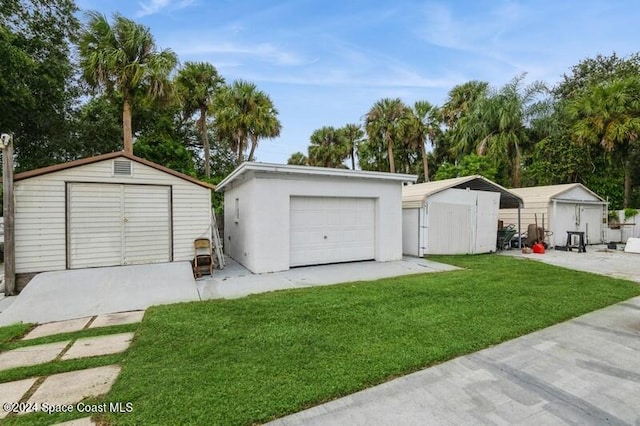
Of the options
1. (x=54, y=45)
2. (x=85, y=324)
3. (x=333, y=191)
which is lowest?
(x=85, y=324)

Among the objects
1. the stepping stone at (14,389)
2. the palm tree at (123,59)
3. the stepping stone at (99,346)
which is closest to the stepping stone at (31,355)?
the stepping stone at (99,346)

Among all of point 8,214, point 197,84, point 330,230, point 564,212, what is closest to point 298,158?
point 197,84

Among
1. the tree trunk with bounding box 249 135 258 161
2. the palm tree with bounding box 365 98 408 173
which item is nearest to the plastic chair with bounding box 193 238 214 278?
the tree trunk with bounding box 249 135 258 161

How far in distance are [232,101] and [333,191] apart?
11.2m

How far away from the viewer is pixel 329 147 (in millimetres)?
26000

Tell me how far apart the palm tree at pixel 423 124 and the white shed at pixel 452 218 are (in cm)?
1130

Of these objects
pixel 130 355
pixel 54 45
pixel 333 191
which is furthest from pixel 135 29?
pixel 130 355

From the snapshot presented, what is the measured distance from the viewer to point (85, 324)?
4383 millimetres

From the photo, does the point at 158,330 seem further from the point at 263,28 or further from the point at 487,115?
the point at 487,115

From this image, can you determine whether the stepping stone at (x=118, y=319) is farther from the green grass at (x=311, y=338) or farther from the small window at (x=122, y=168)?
the small window at (x=122, y=168)

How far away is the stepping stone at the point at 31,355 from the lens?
10.5ft

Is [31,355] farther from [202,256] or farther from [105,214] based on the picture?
[105,214]

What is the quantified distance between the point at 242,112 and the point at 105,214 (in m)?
11.4

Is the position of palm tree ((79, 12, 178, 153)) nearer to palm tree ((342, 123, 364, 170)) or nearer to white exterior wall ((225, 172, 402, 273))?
white exterior wall ((225, 172, 402, 273))
